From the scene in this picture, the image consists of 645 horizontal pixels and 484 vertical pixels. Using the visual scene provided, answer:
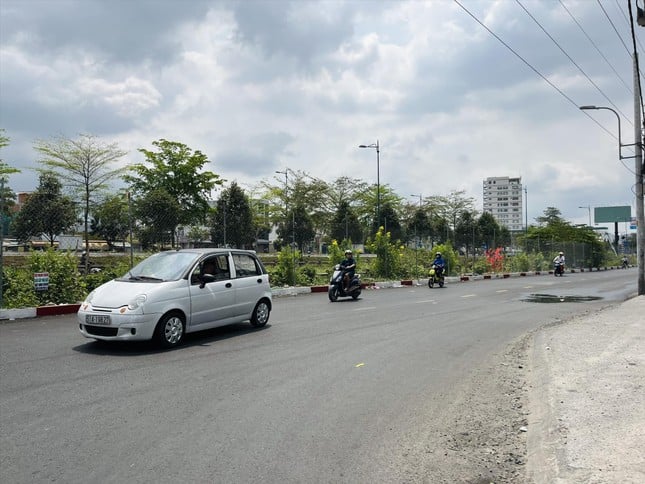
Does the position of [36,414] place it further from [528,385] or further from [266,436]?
[528,385]

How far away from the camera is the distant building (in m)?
175

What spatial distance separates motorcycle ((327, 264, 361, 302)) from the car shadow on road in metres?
6.71

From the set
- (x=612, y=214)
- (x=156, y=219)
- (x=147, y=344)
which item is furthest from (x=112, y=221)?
(x=612, y=214)

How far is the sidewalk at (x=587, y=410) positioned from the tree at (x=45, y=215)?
46.1ft

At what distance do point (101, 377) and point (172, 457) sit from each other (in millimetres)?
2943

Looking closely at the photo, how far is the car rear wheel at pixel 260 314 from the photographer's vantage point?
1062cm

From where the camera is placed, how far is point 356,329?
35.2ft

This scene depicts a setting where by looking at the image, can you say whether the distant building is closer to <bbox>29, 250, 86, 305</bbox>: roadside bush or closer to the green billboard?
the green billboard

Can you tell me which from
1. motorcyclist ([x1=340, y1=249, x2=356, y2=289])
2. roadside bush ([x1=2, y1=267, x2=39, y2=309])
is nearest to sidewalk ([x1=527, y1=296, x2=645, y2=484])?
motorcyclist ([x1=340, y1=249, x2=356, y2=289])

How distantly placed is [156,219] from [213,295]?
9.62 metres

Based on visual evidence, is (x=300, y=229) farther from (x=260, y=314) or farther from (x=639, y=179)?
(x=260, y=314)

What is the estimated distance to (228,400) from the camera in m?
5.61

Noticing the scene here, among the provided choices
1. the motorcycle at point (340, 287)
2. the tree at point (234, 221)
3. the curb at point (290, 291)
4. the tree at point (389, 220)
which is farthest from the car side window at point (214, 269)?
the tree at point (389, 220)

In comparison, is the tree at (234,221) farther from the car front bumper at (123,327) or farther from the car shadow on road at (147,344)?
the car front bumper at (123,327)
